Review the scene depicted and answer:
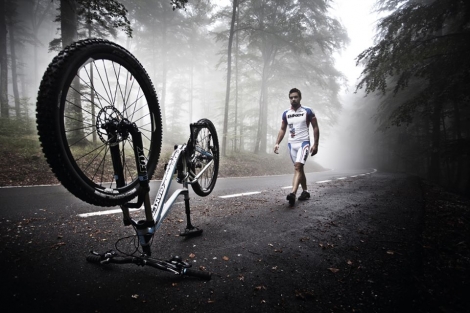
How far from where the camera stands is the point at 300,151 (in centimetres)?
457

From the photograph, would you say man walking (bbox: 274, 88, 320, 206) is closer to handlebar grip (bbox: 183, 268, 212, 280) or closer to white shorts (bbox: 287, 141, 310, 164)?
white shorts (bbox: 287, 141, 310, 164)

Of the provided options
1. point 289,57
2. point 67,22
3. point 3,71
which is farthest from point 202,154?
point 3,71

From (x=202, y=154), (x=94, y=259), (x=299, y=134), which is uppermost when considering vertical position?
(x=299, y=134)

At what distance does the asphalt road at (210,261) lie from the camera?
1.46 meters

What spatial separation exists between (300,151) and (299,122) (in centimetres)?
64

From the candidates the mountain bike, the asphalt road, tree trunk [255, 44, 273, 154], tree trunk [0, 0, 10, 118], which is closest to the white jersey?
the asphalt road

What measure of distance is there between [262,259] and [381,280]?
100 centimetres

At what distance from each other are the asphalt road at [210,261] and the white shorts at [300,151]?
1334 mm

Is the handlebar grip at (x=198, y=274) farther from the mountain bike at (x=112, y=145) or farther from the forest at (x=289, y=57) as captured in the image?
the forest at (x=289, y=57)

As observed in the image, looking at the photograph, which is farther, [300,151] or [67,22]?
[67,22]

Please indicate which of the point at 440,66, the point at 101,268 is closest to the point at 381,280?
the point at 101,268

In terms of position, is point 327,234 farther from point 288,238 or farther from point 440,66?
point 440,66

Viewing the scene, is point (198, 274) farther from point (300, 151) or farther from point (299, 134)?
point (299, 134)

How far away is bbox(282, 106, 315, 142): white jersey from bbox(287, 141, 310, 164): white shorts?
0.09 m
